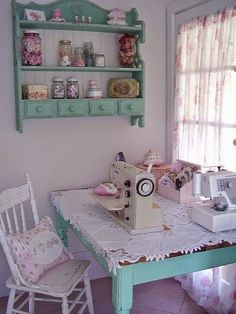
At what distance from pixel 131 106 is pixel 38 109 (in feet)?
2.16

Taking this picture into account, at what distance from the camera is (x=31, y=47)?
2557 millimetres

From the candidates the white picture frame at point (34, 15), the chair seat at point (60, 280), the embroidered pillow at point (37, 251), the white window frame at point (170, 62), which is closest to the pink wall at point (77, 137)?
the white window frame at point (170, 62)

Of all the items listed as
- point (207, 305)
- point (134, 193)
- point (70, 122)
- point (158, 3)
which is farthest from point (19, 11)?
point (207, 305)

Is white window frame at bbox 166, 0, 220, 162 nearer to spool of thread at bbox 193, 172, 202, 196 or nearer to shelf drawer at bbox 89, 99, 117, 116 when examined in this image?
shelf drawer at bbox 89, 99, 117, 116

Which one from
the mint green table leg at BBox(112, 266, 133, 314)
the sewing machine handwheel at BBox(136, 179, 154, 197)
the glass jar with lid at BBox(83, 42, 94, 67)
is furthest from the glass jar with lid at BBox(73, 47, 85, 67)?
the mint green table leg at BBox(112, 266, 133, 314)

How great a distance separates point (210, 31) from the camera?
8.19 feet

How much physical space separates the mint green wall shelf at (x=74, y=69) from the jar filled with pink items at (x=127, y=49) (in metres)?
0.04

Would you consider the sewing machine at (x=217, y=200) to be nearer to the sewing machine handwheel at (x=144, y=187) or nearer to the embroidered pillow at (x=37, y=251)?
the sewing machine handwheel at (x=144, y=187)

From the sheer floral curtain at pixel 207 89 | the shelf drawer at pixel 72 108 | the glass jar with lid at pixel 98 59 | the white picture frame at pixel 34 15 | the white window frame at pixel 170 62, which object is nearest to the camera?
the sheer floral curtain at pixel 207 89

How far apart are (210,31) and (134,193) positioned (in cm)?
120

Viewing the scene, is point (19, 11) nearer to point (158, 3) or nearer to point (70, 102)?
point (70, 102)

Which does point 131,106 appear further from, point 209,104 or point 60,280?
point 60,280

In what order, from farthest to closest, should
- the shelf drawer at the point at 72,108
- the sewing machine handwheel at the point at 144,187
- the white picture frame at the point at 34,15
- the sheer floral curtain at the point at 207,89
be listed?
1. the shelf drawer at the point at 72,108
2. the white picture frame at the point at 34,15
3. the sheer floral curtain at the point at 207,89
4. the sewing machine handwheel at the point at 144,187

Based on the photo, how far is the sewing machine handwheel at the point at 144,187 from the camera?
193cm
